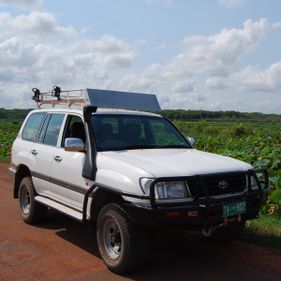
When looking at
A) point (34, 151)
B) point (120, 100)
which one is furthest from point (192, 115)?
point (34, 151)

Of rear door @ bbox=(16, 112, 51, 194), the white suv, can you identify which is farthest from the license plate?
rear door @ bbox=(16, 112, 51, 194)

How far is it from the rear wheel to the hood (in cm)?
228

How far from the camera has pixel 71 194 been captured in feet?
19.9

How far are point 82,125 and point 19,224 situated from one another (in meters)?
2.36

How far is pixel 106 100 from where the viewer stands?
7.15 meters

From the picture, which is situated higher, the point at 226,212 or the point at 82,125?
the point at 82,125

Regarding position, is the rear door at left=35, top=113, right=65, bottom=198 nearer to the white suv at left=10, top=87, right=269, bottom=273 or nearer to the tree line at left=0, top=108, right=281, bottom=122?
the white suv at left=10, top=87, right=269, bottom=273

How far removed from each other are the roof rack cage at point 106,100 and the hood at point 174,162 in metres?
1.51

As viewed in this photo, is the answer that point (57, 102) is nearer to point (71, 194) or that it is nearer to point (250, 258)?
point (71, 194)

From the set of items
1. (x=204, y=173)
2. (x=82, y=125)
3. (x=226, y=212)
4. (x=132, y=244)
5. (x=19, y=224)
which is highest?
(x=82, y=125)

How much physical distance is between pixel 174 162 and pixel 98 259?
1661 mm

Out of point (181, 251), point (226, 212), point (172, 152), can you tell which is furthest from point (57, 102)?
point (226, 212)

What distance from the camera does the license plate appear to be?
4.95 m

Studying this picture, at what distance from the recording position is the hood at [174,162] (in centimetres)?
492
